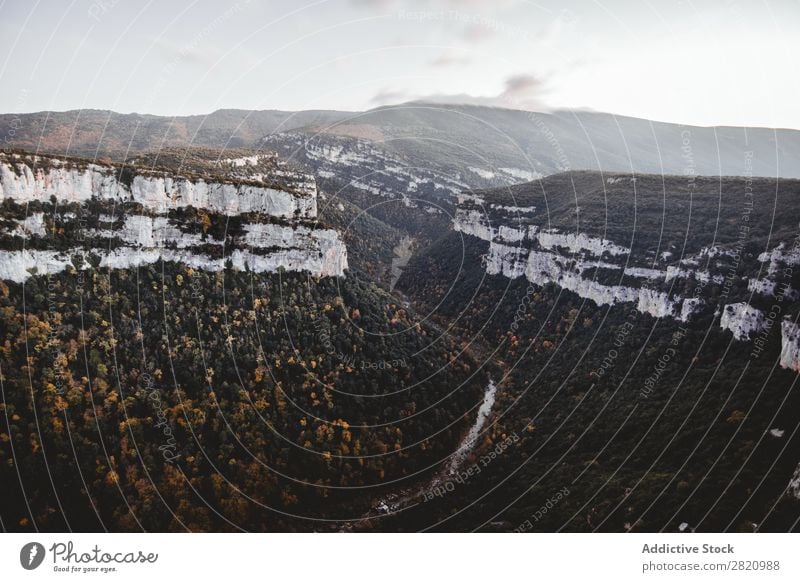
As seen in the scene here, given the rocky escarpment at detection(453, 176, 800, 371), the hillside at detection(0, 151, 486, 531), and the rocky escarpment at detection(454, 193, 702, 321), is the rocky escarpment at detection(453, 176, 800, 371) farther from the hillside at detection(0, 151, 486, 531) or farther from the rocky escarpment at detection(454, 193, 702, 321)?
the hillside at detection(0, 151, 486, 531)

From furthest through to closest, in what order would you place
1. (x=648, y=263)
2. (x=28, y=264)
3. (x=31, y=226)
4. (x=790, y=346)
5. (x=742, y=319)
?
(x=648, y=263) < (x=742, y=319) < (x=31, y=226) < (x=28, y=264) < (x=790, y=346)

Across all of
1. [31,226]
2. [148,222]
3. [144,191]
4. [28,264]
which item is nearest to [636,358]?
[148,222]

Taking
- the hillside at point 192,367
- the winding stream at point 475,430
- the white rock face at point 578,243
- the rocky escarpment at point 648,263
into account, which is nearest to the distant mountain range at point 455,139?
the rocky escarpment at point 648,263

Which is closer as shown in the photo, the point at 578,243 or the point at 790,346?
the point at 790,346

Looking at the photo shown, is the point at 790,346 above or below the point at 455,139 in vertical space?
below
